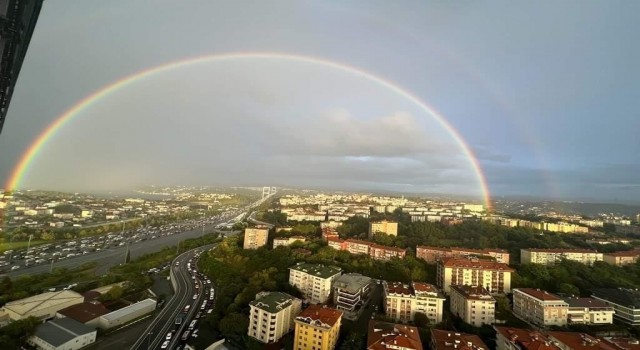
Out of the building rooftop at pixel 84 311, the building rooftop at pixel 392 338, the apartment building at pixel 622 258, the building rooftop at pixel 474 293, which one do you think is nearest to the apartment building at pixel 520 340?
the building rooftop at pixel 474 293

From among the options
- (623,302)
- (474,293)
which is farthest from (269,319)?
(623,302)

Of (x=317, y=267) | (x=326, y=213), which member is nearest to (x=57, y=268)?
(x=317, y=267)

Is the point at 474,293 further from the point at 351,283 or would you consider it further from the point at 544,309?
the point at 351,283

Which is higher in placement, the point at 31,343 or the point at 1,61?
the point at 1,61

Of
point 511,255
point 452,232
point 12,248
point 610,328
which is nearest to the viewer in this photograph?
point 610,328

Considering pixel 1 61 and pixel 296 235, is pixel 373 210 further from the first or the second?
pixel 1 61

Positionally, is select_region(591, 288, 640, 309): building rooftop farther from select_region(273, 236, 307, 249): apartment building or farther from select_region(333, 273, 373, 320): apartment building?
select_region(273, 236, 307, 249): apartment building
